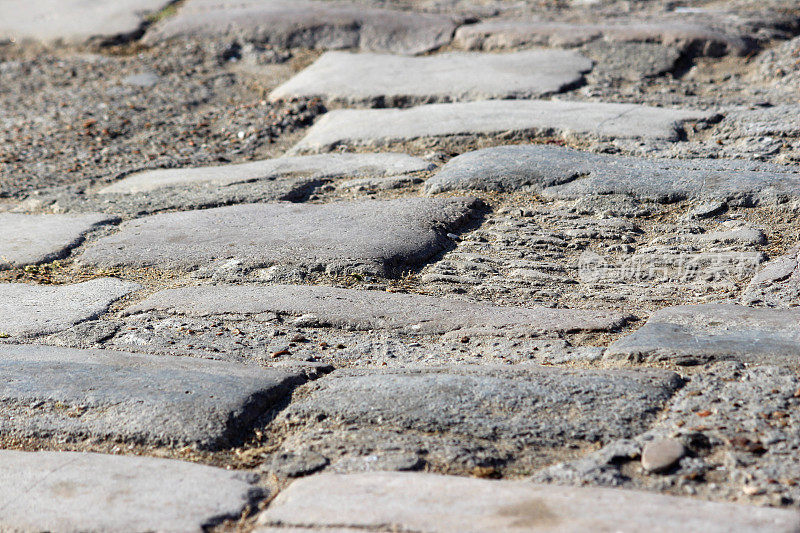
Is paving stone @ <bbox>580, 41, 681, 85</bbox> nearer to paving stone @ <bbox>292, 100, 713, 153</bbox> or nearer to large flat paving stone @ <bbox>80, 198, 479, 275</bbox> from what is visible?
paving stone @ <bbox>292, 100, 713, 153</bbox>

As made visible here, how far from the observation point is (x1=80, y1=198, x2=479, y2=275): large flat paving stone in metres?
2.13

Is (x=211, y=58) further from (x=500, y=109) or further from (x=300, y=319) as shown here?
(x=300, y=319)

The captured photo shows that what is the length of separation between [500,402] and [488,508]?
0.32 meters

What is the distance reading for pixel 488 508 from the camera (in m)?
1.14

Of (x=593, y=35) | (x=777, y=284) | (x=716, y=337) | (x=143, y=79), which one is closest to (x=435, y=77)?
(x=593, y=35)

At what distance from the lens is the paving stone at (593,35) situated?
12.1 feet

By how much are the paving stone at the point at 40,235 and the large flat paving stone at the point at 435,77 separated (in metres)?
1.38

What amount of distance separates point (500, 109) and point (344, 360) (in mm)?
1700

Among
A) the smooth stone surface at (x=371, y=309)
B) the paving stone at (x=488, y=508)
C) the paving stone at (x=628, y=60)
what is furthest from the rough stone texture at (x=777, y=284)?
the paving stone at (x=628, y=60)

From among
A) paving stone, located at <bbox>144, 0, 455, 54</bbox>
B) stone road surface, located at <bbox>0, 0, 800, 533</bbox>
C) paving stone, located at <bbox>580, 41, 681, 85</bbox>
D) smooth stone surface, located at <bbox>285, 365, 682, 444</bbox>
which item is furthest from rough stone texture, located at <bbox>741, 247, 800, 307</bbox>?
paving stone, located at <bbox>144, 0, 455, 54</bbox>

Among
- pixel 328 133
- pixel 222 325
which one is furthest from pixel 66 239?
pixel 328 133

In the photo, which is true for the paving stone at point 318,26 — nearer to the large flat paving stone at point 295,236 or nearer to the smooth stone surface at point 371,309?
the large flat paving stone at point 295,236

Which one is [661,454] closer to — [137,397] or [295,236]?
[137,397]

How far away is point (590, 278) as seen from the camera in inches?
78.9
